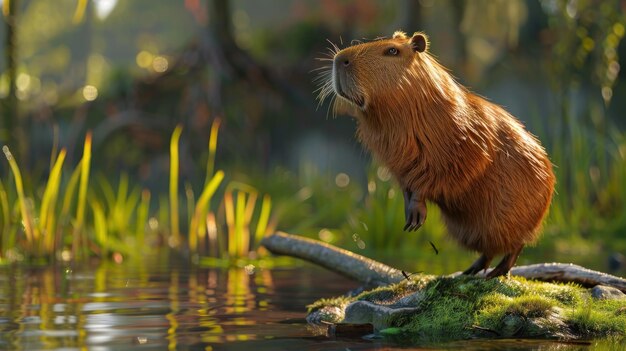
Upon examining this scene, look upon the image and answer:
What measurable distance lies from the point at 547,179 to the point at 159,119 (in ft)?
33.1

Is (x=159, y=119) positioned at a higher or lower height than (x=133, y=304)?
higher

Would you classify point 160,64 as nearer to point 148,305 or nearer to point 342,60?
point 148,305

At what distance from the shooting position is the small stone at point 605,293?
5617mm

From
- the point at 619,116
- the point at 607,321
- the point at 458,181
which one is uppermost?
the point at 619,116

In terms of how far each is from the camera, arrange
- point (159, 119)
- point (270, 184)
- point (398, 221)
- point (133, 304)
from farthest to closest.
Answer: point (159, 119) → point (270, 184) → point (398, 221) → point (133, 304)

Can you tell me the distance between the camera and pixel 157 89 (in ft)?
50.9

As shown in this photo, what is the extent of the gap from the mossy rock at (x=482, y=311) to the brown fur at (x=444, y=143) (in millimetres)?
313

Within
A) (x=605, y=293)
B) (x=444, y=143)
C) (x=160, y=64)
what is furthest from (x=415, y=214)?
(x=160, y=64)

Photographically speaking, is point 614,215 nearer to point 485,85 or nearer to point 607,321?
point 485,85

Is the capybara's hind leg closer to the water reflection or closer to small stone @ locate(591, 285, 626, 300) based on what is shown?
small stone @ locate(591, 285, 626, 300)

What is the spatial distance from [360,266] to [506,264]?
1.15 metres

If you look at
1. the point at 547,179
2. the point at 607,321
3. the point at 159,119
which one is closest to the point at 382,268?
the point at 547,179

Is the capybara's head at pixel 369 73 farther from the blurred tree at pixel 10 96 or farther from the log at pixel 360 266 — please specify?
the blurred tree at pixel 10 96

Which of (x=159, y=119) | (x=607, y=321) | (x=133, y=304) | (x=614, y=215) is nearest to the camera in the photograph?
(x=607, y=321)
